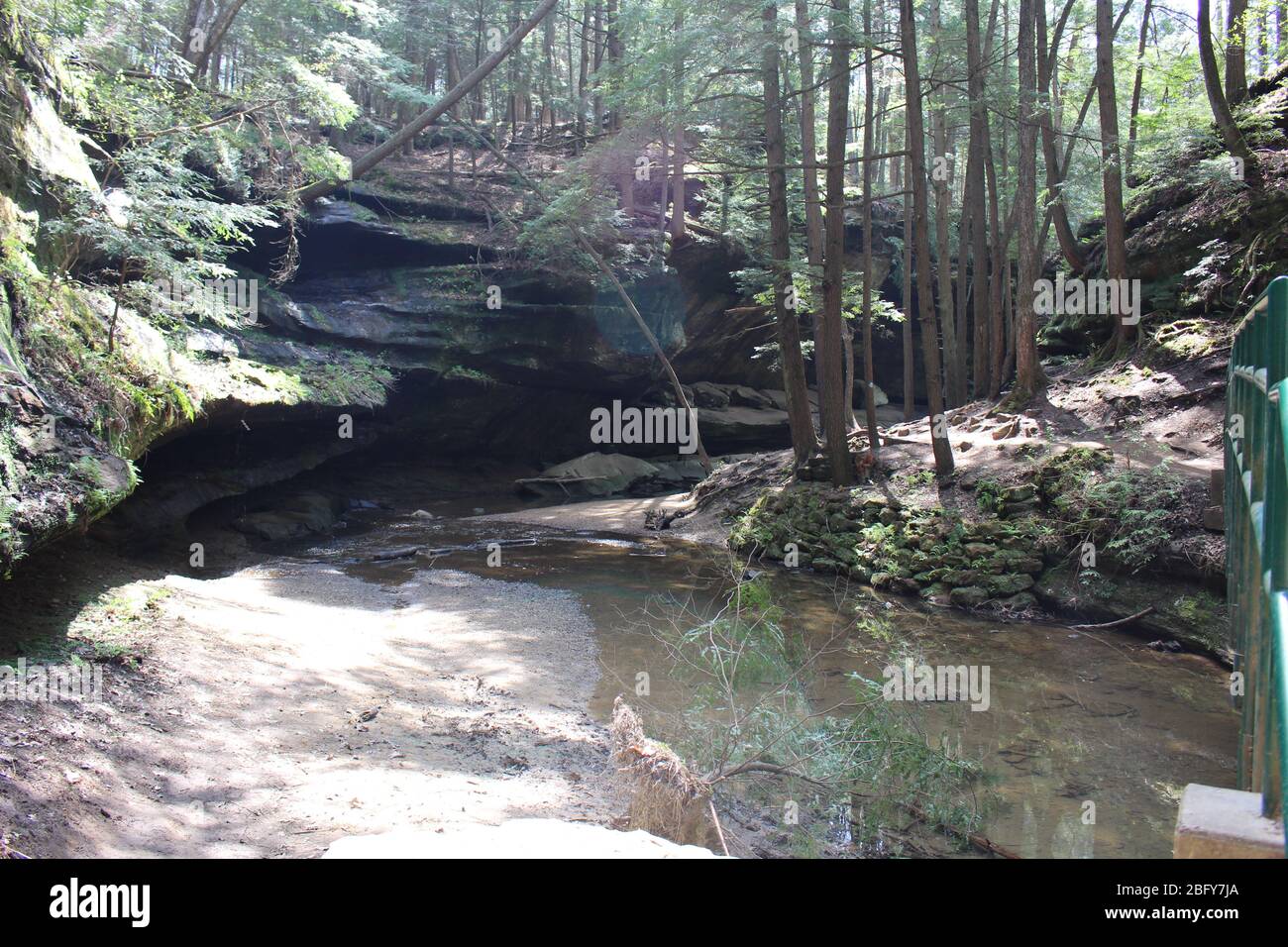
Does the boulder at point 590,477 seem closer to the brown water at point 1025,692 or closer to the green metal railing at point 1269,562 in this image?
the brown water at point 1025,692

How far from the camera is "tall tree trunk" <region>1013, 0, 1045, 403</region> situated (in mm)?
15445

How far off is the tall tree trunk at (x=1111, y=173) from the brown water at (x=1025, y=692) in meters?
7.99

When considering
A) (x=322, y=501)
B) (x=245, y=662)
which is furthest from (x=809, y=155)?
(x=245, y=662)

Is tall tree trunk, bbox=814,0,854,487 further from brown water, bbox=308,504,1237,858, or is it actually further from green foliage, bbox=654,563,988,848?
green foliage, bbox=654,563,988,848

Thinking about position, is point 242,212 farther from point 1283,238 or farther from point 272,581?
point 1283,238

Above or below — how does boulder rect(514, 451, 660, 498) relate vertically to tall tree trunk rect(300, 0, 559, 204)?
below

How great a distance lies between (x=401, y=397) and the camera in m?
21.9

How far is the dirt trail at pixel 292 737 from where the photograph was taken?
4.27 m

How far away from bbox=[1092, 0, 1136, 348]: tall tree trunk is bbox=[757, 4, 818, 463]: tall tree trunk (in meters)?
5.59

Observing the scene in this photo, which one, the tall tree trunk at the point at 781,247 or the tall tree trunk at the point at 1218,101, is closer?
the tall tree trunk at the point at 1218,101

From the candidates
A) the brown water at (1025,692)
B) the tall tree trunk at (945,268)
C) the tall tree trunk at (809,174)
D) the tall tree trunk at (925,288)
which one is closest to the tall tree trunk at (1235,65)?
the tall tree trunk at (945,268)

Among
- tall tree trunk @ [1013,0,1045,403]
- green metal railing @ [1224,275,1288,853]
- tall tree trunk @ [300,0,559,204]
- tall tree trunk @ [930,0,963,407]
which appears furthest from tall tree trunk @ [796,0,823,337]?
green metal railing @ [1224,275,1288,853]

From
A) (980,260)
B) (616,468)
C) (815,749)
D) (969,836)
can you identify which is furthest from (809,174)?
(969,836)

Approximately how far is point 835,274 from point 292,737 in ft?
41.7
